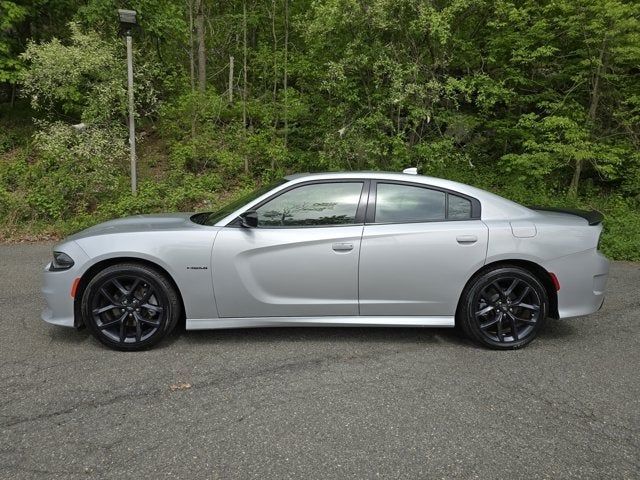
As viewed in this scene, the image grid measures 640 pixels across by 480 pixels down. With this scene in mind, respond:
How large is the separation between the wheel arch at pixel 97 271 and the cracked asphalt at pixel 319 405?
12.3 inches

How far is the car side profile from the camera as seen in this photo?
3.89 meters

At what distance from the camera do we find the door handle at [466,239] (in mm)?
3982

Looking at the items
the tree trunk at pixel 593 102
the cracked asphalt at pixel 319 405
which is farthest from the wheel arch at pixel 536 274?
the tree trunk at pixel 593 102

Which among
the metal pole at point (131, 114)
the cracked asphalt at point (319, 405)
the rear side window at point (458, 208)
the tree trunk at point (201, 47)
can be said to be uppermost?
the tree trunk at point (201, 47)

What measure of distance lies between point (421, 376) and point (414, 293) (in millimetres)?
716

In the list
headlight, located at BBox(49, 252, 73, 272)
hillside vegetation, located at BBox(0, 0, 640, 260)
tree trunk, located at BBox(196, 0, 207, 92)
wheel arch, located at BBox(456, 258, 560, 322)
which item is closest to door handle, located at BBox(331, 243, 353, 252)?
wheel arch, located at BBox(456, 258, 560, 322)

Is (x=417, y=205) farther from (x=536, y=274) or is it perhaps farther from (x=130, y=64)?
(x=130, y=64)

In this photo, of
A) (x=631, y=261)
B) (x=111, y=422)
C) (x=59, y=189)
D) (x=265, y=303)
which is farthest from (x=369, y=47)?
(x=111, y=422)

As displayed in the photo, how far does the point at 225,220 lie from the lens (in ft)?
13.3

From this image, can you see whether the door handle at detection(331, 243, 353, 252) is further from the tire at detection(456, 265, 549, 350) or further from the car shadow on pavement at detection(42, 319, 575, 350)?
the tire at detection(456, 265, 549, 350)

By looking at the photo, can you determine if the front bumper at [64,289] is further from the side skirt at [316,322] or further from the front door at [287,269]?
the front door at [287,269]

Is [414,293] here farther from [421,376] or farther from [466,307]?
[421,376]

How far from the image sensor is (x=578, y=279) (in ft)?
13.3

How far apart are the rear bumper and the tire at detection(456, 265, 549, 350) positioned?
0.15 metres
